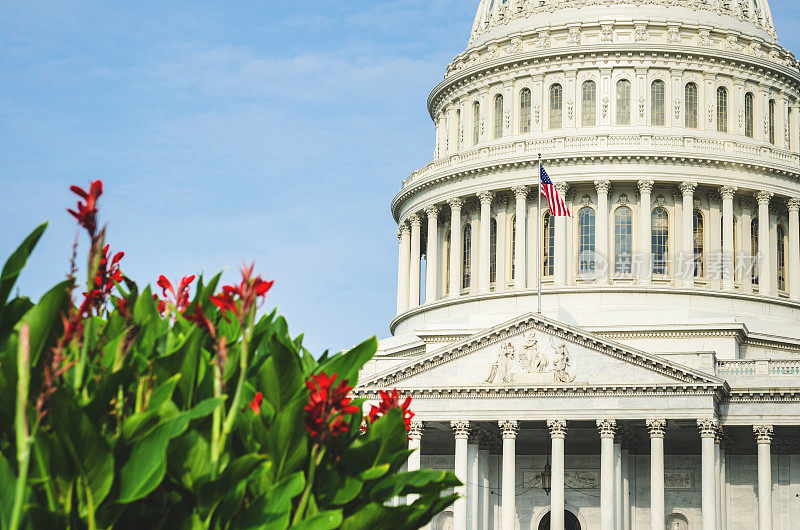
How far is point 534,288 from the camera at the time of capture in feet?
227

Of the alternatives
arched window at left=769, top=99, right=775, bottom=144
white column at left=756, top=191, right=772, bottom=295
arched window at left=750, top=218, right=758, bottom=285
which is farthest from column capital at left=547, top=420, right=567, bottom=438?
arched window at left=769, top=99, right=775, bottom=144

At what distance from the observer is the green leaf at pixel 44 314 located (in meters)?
11.1

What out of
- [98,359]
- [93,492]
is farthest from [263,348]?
[93,492]

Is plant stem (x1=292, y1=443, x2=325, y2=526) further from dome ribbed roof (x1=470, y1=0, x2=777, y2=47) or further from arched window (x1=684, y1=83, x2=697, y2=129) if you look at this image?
dome ribbed roof (x1=470, y1=0, x2=777, y2=47)

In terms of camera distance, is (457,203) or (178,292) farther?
(457,203)

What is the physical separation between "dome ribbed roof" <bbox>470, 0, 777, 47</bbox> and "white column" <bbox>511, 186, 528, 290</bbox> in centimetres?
1192

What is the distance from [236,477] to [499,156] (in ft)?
204

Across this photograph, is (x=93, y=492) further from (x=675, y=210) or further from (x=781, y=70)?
(x=781, y=70)

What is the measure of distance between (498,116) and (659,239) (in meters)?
13.4

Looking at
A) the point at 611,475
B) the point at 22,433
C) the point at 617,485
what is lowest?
the point at 22,433

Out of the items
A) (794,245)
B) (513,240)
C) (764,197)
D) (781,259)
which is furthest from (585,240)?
(794,245)

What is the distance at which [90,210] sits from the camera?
1091cm

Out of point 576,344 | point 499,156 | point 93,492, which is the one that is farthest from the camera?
point 499,156

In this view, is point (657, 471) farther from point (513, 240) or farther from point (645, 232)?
point (513, 240)
